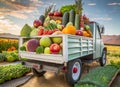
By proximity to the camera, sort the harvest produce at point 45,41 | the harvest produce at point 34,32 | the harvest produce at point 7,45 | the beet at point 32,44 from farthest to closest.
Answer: the harvest produce at point 7,45
the harvest produce at point 34,32
the beet at point 32,44
the harvest produce at point 45,41

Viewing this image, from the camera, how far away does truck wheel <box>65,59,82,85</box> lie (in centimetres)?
451

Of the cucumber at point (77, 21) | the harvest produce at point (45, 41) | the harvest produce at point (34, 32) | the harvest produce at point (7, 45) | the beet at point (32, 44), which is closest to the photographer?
the harvest produce at point (45, 41)

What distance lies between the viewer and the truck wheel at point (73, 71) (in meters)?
4.51

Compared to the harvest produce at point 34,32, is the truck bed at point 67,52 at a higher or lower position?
lower

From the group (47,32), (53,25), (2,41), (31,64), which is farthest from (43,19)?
(2,41)

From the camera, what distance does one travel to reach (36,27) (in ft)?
18.8

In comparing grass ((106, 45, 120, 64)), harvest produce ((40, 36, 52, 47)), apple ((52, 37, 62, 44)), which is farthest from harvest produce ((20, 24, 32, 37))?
grass ((106, 45, 120, 64))

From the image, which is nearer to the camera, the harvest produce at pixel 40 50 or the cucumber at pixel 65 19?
the harvest produce at pixel 40 50

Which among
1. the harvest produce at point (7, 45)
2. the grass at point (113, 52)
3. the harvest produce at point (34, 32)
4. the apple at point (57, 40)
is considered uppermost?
the harvest produce at point (34, 32)

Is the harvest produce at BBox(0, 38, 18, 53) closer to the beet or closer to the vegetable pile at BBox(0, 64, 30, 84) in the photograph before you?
the vegetable pile at BBox(0, 64, 30, 84)

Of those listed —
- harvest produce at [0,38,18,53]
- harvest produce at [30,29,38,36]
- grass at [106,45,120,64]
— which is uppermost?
harvest produce at [30,29,38,36]

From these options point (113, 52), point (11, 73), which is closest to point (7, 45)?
point (11, 73)

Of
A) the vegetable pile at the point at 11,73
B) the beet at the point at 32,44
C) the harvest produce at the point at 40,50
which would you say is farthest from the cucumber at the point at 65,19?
the vegetable pile at the point at 11,73

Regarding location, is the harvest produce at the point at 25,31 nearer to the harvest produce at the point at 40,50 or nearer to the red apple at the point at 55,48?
the harvest produce at the point at 40,50
